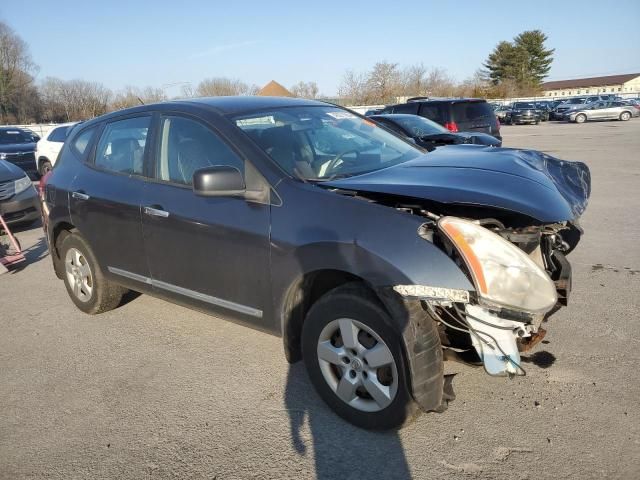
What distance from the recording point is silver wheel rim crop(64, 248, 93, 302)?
458cm

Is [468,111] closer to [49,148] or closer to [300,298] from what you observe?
[300,298]

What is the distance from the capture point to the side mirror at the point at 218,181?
2.98m

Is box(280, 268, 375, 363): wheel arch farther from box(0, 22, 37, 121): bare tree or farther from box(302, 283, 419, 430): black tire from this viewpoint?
box(0, 22, 37, 121): bare tree

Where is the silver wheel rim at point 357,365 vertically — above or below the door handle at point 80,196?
below

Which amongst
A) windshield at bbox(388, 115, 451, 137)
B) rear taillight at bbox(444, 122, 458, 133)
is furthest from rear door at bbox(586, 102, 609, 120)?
windshield at bbox(388, 115, 451, 137)

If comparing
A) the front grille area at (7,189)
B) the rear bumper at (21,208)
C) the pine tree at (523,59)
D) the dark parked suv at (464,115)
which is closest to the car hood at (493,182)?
the rear bumper at (21,208)

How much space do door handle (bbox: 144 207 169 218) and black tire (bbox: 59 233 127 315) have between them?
41.0 inches

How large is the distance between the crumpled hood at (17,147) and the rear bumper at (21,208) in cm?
728

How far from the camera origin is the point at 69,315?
4.79m

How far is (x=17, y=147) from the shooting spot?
47.9ft

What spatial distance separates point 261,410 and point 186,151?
1.86 meters

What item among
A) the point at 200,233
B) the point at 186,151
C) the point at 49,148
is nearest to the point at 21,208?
the point at 186,151

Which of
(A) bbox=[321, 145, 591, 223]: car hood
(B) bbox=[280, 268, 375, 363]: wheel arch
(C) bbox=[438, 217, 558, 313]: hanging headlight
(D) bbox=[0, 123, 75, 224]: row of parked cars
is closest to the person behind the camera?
(C) bbox=[438, 217, 558, 313]: hanging headlight

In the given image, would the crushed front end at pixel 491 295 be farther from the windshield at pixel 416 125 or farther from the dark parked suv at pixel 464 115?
the dark parked suv at pixel 464 115
